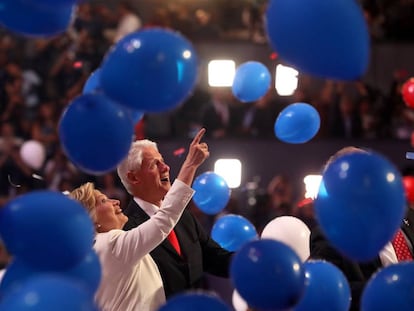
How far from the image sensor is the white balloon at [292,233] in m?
3.16

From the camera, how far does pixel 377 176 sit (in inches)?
75.6

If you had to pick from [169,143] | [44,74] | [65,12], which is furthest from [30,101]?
[65,12]

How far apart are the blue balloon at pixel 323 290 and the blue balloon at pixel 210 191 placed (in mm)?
1296

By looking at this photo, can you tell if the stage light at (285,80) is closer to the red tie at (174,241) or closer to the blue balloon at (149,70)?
the red tie at (174,241)

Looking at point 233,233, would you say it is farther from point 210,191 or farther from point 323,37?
point 323,37

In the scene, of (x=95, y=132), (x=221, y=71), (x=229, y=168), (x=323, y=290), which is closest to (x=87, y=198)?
(x=95, y=132)

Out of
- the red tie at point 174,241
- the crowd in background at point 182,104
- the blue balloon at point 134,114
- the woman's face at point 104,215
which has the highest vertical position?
the blue balloon at point 134,114

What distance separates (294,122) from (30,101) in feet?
12.6

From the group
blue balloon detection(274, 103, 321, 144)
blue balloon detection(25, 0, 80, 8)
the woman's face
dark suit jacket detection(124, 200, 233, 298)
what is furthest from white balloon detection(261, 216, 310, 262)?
blue balloon detection(25, 0, 80, 8)

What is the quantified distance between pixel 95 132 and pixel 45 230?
31cm

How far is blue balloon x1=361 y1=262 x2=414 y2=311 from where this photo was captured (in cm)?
210

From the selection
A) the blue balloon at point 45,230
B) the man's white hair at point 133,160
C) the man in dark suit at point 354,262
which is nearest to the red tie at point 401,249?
the man in dark suit at point 354,262

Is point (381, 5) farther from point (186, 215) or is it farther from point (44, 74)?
point (186, 215)

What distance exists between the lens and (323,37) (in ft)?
6.25
